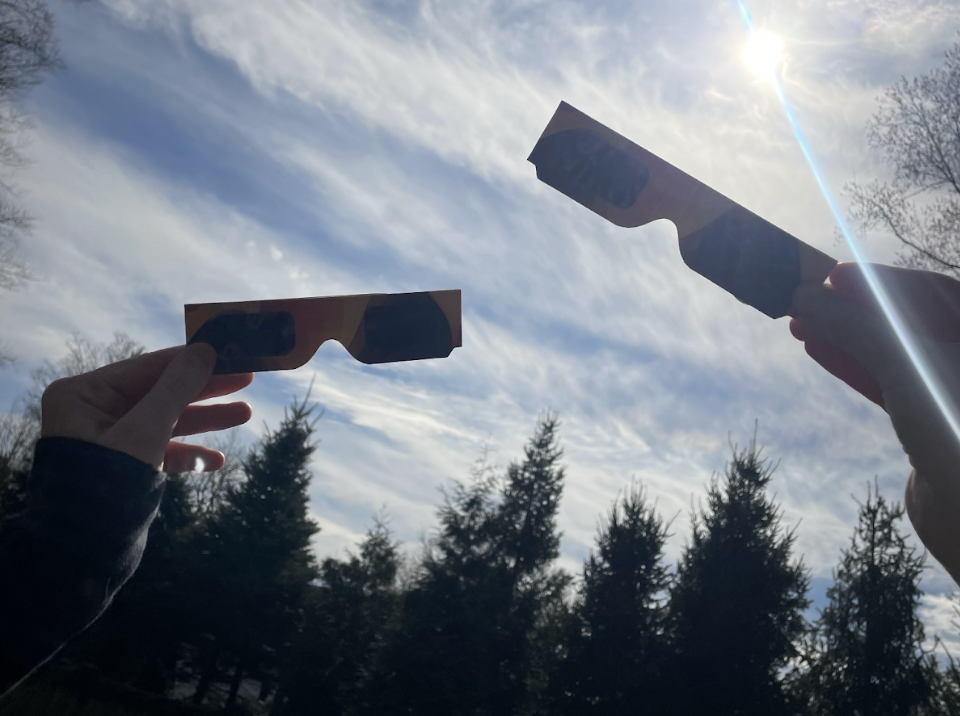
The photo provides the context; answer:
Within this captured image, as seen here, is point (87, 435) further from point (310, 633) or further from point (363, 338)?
point (310, 633)

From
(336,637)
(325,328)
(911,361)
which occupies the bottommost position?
(336,637)

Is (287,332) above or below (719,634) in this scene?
below

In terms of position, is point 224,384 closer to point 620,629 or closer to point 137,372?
point 137,372

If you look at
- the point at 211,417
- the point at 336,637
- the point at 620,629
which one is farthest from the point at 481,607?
the point at 211,417

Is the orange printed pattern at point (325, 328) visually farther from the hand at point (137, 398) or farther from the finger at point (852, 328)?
the finger at point (852, 328)

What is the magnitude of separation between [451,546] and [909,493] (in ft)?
52.7

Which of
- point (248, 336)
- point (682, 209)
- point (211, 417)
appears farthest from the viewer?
point (211, 417)

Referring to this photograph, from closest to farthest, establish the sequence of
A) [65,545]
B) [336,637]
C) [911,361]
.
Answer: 1. [65,545]
2. [911,361]
3. [336,637]

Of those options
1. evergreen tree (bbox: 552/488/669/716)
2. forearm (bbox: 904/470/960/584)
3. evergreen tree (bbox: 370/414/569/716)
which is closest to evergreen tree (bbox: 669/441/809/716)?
evergreen tree (bbox: 552/488/669/716)

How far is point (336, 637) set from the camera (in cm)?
1875

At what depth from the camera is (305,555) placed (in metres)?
20.2

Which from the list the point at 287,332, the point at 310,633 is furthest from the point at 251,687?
the point at 287,332

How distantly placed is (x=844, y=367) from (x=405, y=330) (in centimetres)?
125

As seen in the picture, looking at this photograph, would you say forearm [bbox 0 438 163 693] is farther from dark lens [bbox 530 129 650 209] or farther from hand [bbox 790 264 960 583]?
hand [bbox 790 264 960 583]
